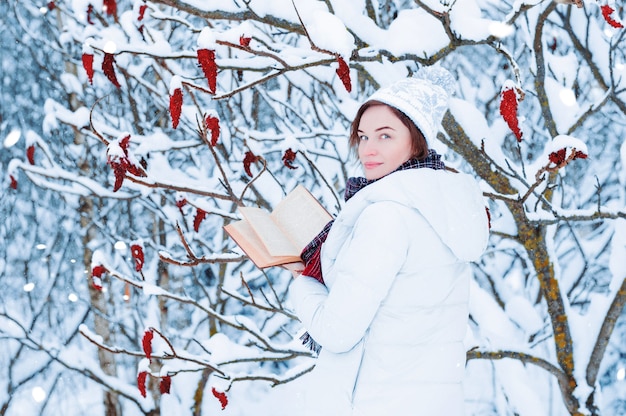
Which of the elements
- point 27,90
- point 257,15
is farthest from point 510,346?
point 27,90

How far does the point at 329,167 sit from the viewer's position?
478cm

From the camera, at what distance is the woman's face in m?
1.73

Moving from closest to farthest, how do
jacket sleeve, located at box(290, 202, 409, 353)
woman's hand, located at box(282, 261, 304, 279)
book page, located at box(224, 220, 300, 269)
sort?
jacket sleeve, located at box(290, 202, 409, 353) < book page, located at box(224, 220, 300, 269) < woman's hand, located at box(282, 261, 304, 279)

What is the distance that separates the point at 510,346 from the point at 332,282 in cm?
150

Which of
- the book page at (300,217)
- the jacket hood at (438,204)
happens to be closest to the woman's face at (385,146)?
the jacket hood at (438,204)

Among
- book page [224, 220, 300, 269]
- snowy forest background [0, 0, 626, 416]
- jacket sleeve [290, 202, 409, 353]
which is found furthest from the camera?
snowy forest background [0, 0, 626, 416]

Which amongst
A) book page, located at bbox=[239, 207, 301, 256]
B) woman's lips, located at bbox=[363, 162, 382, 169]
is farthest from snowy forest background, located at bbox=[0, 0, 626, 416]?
book page, located at bbox=[239, 207, 301, 256]

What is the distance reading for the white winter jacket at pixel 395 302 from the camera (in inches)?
58.9

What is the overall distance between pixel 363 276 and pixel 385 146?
0.43m

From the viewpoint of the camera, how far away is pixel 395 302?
156cm

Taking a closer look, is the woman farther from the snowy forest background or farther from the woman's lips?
the snowy forest background

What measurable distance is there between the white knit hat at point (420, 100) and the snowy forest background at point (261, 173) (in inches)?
7.8

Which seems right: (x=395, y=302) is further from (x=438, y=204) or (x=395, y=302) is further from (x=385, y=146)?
(x=385, y=146)

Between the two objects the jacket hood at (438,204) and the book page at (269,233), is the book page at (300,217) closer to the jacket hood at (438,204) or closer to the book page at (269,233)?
the book page at (269,233)
